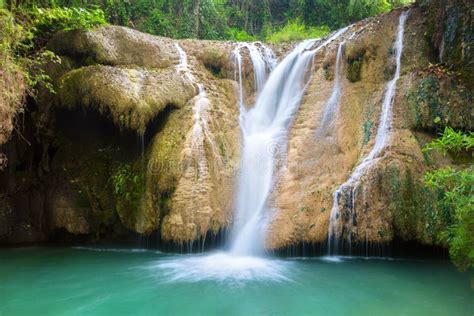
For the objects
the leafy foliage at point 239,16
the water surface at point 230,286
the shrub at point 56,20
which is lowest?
the water surface at point 230,286

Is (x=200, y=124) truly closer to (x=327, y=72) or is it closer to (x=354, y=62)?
(x=327, y=72)

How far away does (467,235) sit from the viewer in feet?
13.9

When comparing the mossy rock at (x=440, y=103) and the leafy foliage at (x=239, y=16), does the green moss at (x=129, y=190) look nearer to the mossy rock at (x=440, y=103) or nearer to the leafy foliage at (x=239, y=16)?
the mossy rock at (x=440, y=103)

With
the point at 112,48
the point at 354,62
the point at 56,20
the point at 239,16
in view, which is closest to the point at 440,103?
the point at 354,62

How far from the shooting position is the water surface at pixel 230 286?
502cm

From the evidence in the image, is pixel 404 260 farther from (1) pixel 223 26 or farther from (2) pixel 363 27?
(1) pixel 223 26

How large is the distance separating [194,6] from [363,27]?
29.4 ft

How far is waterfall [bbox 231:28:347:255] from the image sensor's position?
24.7 feet

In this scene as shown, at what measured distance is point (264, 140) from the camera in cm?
873

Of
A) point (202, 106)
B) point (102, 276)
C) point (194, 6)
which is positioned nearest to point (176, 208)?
point (102, 276)

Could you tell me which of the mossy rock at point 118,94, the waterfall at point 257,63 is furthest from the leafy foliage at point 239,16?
the mossy rock at point 118,94

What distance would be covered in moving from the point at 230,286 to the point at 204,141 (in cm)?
332

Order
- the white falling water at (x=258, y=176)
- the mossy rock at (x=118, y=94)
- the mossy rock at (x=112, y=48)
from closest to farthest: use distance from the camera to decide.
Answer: the white falling water at (x=258, y=176) → the mossy rock at (x=118, y=94) → the mossy rock at (x=112, y=48)

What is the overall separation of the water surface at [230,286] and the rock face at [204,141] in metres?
0.57
